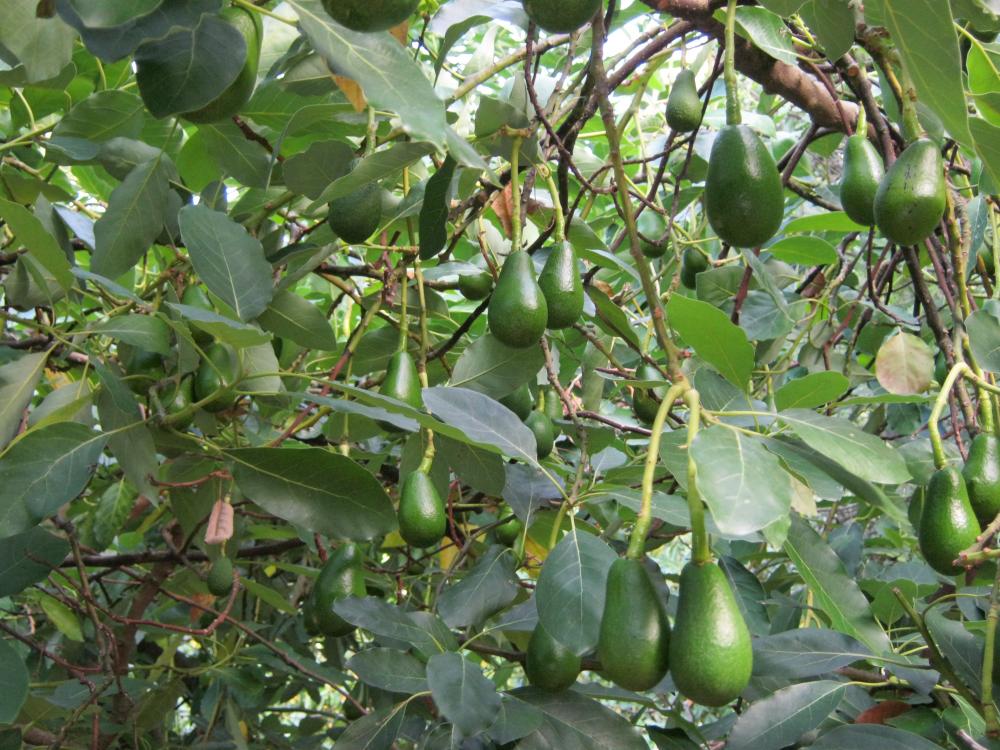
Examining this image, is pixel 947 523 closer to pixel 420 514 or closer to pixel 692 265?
pixel 420 514

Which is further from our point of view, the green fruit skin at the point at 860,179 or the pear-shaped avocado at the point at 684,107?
the pear-shaped avocado at the point at 684,107

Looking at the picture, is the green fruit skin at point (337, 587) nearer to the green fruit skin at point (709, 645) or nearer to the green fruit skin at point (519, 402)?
the green fruit skin at point (519, 402)

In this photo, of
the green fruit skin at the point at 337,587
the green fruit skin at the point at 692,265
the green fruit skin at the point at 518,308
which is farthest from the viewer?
the green fruit skin at the point at 692,265

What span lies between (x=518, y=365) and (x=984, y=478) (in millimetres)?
512

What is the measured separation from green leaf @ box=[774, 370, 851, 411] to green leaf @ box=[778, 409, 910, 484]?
0.20 meters

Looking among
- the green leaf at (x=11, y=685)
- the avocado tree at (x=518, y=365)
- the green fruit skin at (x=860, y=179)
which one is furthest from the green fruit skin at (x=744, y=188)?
the green leaf at (x=11, y=685)

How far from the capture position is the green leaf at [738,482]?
0.56 meters

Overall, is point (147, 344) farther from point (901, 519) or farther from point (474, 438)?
point (901, 519)

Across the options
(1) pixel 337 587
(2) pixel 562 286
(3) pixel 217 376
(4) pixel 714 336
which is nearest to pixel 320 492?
(1) pixel 337 587

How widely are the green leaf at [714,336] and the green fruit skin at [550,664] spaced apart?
1.03ft

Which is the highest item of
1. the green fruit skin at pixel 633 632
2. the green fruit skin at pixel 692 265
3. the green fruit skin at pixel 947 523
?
the green fruit skin at pixel 633 632

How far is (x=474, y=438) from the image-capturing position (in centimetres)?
82

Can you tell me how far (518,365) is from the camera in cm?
108

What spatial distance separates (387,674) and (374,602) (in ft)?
0.28
